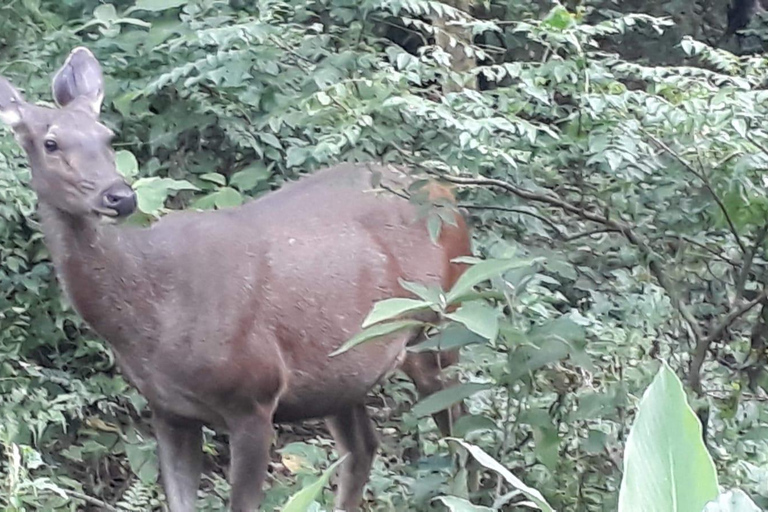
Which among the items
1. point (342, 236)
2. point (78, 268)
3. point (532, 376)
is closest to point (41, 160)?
point (78, 268)

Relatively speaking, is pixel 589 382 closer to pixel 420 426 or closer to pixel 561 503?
pixel 561 503

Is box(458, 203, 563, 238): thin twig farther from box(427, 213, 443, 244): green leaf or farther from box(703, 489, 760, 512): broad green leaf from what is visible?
box(703, 489, 760, 512): broad green leaf

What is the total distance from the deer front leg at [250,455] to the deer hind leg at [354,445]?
0.67 meters

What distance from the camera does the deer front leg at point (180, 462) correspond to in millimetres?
5344

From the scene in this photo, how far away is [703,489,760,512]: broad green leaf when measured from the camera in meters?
1.85

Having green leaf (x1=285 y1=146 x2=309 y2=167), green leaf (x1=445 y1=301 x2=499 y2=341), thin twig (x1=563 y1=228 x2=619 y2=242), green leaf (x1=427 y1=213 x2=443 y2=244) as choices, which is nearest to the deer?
green leaf (x1=285 y1=146 x2=309 y2=167)

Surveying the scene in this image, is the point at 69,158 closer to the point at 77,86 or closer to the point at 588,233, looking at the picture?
the point at 77,86

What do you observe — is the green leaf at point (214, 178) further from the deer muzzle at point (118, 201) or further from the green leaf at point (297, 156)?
the deer muzzle at point (118, 201)

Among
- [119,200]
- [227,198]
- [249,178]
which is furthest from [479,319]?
[249,178]

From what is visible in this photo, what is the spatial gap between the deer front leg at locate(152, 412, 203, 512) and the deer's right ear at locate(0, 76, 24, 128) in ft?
4.07

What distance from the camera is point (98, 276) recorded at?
4.98 meters

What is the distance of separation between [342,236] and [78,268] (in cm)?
118

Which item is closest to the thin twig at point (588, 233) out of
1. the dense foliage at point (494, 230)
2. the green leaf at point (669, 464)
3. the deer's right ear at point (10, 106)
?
the dense foliage at point (494, 230)

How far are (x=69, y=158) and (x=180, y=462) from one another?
4.25 feet
